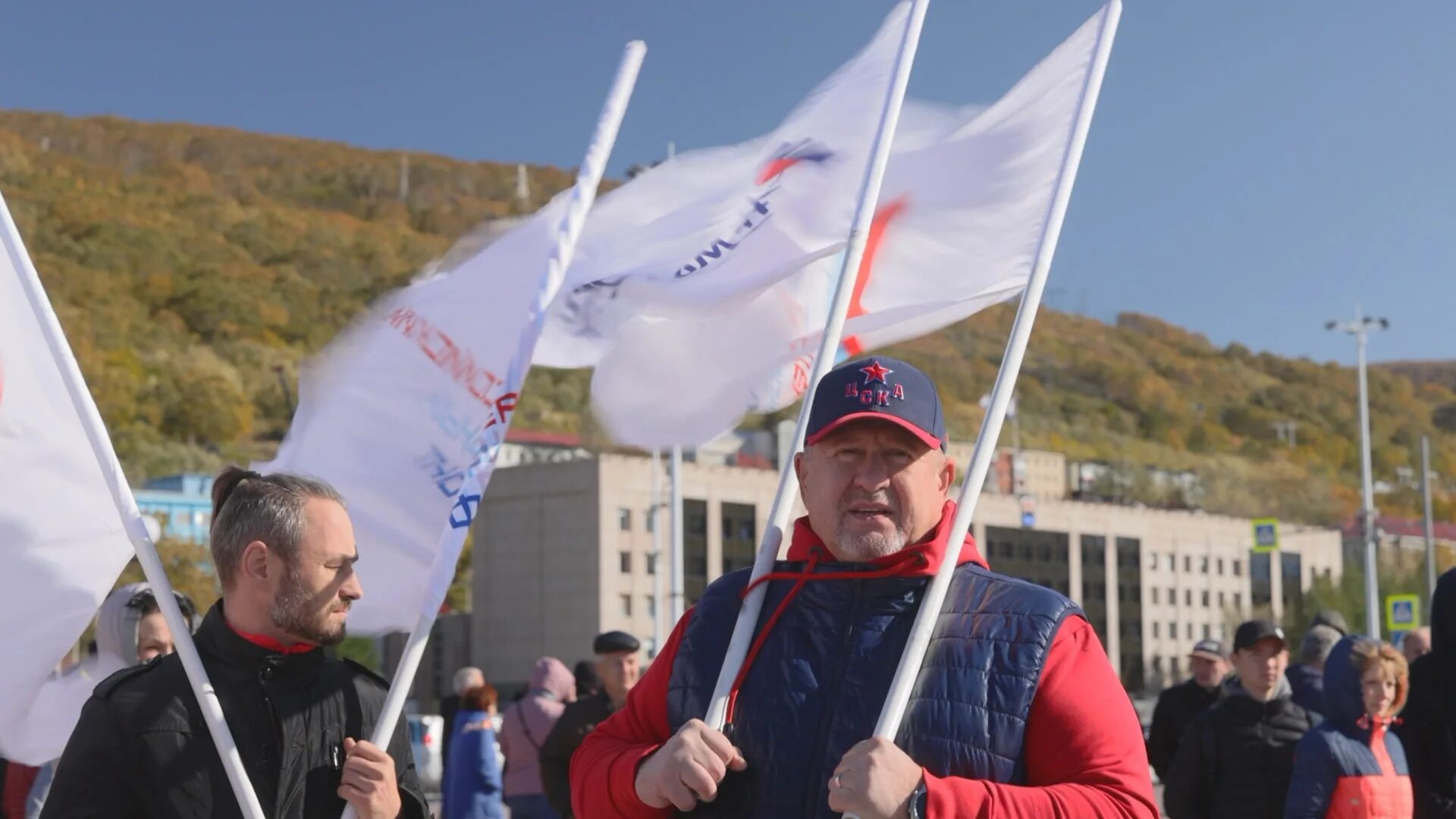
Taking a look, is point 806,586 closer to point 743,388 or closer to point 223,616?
point 223,616

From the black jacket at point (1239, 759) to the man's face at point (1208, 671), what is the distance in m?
1.96

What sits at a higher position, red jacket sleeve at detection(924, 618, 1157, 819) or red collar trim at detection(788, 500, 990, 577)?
red collar trim at detection(788, 500, 990, 577)

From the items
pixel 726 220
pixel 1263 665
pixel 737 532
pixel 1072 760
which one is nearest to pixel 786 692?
pixel 1072 760

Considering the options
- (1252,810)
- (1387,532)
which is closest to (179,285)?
(1387,532)

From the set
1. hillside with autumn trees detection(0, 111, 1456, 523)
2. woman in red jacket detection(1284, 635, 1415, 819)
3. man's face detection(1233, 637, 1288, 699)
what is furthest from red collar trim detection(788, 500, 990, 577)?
hillside with autumn trees detection(0, 111, 1456, 523)

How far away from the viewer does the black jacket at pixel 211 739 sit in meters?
Answer: 3.68

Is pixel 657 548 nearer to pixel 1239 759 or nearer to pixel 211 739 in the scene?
pixel 1239 759

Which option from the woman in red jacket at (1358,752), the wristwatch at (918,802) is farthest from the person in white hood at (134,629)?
the woman in red jacket at (1358,752)

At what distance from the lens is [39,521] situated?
4.68 m

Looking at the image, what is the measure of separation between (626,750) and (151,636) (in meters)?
2.64

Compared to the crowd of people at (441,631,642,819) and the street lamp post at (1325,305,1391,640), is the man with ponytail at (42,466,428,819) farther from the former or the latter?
the street lamp post at (1325,305,1391,640)

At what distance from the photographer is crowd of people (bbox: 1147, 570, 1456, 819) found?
6469 mm

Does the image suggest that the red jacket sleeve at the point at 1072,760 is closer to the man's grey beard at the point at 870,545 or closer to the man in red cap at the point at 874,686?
the man in red cap at the point at 874,686

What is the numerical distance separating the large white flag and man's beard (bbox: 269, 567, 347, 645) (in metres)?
1.10
